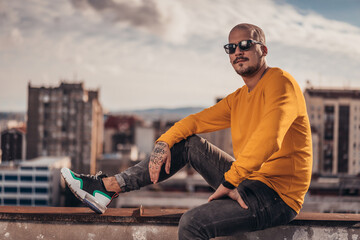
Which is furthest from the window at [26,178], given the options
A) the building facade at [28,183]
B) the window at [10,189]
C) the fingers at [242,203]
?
the fingers at [242,203]

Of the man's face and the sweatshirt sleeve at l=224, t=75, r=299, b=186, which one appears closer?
the sweatshirt sleeve at l=224, t=75, r=299, b=186

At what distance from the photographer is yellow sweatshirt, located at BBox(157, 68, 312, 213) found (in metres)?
2.78

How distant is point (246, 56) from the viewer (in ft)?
10.8

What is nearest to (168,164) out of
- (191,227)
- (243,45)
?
(191,227)

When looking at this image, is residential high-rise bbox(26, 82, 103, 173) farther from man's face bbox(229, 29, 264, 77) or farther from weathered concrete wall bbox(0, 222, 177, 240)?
man's face bbox(229, 29, 264, 77)

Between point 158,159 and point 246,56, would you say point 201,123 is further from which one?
point 246,56

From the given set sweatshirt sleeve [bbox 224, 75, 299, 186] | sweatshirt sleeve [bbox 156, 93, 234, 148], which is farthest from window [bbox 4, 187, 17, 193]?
sweatshirt sleeve [bbox 224, 75, 299, 186]

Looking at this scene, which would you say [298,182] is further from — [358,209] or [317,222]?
[358,209]

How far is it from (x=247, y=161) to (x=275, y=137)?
26 cm

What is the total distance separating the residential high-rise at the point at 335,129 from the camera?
69.9m

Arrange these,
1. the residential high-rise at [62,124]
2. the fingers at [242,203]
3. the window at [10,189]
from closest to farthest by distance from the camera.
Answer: the fingers at [242,203] < the window at [10,189] < the residential high-rise at [62,124]

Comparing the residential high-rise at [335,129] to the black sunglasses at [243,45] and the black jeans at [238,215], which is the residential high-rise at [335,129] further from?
the black jeans at [238,215]

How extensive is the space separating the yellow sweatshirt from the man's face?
15cm

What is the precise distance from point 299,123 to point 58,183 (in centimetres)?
5937
